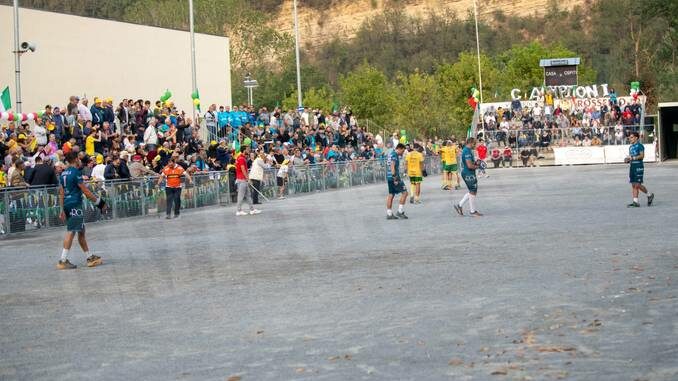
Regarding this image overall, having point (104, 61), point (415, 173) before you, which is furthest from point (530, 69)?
point (415, 173)

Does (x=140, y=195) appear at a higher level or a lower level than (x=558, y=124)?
lower

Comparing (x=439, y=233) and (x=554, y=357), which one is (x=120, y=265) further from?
(x=554, y=357)

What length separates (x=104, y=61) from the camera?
4750cm

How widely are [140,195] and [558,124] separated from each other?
125 ft

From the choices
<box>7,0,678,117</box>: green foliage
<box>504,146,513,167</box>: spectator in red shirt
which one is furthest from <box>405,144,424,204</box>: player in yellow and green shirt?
<box>504,146,513,167</box>: spectator in red shirt

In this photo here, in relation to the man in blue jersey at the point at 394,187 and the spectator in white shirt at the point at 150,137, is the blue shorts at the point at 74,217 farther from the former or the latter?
the spectator in white shirt at the point at 150,137

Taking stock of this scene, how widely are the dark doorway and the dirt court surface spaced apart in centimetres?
4036

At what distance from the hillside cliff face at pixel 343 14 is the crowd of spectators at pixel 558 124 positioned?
85039 mm

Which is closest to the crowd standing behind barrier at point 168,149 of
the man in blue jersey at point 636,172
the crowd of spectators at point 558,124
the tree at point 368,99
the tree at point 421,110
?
the crowd of spectators at point 558,124

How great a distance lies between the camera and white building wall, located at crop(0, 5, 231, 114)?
42719mm

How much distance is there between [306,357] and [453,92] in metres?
98.6

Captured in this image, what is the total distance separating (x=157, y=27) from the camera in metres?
52.4

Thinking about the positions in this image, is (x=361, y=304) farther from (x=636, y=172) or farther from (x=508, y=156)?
(x=508, y=156)

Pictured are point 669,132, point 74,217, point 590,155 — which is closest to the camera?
point 74,217
